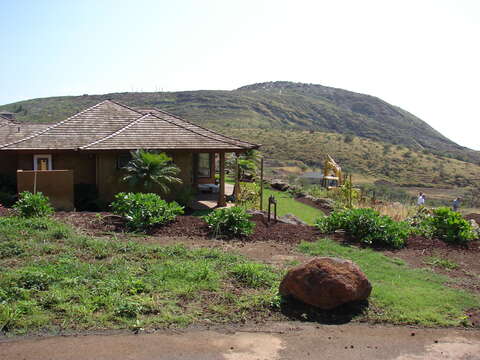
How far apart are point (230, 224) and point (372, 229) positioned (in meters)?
3.31

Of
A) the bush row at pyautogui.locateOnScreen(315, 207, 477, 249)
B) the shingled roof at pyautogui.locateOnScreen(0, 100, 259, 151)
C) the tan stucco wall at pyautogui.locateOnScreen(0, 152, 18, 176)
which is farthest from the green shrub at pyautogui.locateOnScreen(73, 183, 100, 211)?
the bush row at pyautogui.locateOnScreen(315, 207, 477, 249)

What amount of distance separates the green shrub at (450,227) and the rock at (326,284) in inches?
224

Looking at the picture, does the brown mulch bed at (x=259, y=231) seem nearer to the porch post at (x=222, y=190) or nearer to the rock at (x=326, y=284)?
the rock at (x=326, y=284)

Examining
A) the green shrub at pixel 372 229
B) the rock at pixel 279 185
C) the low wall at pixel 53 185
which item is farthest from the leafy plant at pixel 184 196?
the rock at pixel 279 185

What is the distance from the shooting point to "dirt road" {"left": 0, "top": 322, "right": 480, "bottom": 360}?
5.35 meters

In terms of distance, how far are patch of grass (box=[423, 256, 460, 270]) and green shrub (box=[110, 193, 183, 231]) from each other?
5.92 metres

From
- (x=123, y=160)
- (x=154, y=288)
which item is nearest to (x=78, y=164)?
(x=123, y=160)

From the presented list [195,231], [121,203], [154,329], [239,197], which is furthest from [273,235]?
[239,197]

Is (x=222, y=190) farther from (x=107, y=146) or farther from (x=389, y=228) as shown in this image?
(x=389, y=228)

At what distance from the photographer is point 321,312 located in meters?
6.78

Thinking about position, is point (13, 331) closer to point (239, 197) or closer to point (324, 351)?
point (324, 351)

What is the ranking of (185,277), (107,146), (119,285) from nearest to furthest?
1. (119,285)
2. (185,277)
3. (107,146)

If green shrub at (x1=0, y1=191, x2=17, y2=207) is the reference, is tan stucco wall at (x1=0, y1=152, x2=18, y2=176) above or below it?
above

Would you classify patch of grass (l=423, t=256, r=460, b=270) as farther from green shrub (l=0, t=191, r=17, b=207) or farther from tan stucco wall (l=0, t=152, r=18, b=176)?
tan stucco wall (l=0, t=152, r=18, b=176)
